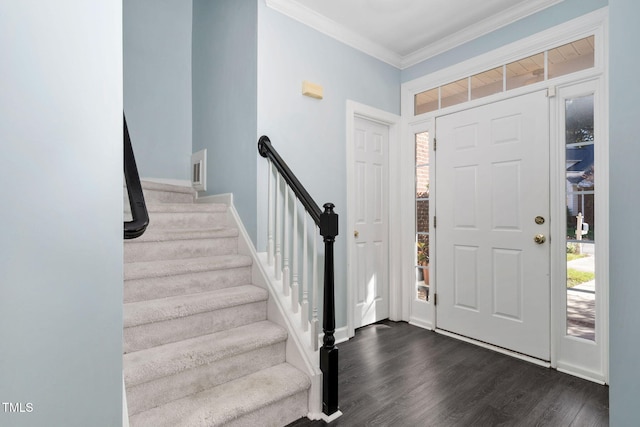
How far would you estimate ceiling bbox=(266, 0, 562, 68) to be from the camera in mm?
2514

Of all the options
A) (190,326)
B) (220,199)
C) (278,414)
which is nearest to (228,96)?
(220,199)

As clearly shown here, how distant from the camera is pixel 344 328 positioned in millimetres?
2838

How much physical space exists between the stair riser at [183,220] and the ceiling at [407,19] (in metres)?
1.66

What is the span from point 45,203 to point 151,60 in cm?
294

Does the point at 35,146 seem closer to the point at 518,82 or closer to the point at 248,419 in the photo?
the point at 248,419

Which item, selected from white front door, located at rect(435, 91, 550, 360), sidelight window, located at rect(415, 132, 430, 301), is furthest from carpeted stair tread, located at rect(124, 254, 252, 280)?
white front door, located at rect(435, 91, 550, 360)

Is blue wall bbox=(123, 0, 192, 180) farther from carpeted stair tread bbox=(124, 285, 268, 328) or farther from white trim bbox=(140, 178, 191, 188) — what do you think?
carpeted stair tread bbox=(124, 285, 268, 328)

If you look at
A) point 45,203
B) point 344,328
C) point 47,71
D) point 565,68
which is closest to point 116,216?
point 45,203

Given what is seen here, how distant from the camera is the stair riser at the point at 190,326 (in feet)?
5.41

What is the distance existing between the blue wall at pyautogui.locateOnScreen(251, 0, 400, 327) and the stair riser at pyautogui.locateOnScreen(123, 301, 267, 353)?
1.58 ft

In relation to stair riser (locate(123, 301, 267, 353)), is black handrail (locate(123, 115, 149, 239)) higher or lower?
higher

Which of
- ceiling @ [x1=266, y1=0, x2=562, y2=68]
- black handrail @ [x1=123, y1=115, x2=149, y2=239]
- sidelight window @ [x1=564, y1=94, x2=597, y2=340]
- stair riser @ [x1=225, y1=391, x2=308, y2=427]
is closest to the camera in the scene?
black handrail @ [x1=123, y1=115, x2=149, y2=239]

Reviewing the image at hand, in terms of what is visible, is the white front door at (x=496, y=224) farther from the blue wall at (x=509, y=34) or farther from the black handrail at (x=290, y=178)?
the black handrail at (x=290, y=178)

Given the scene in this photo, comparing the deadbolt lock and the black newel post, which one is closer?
the black newel post
